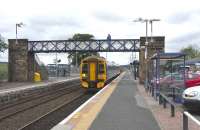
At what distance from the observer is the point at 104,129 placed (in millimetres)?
13750

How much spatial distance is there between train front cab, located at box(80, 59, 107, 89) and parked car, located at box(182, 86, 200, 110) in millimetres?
22536

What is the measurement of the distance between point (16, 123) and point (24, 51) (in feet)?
157

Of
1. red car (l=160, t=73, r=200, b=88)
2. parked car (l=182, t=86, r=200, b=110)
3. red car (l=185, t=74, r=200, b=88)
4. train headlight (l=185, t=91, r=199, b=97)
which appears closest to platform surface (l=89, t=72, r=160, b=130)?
parked car (l=182, t=86, r=200, b=110)

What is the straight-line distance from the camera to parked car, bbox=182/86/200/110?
1759 cm

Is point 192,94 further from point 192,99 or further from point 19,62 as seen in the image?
point 19,62

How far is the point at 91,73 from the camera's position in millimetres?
40531

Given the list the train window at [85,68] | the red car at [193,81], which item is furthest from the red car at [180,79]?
the train window at [85,68]

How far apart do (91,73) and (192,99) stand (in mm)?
23176

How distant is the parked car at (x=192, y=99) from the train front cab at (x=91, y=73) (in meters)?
22.5

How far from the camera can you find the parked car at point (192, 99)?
57.7ft

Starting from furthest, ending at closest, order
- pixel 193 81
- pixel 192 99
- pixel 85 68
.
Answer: pixel 85 68, pixel 193 81, pixel 192 99

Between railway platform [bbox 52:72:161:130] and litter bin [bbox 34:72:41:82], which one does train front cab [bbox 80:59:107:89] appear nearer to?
railway platform [bbox 52:72:161:130]

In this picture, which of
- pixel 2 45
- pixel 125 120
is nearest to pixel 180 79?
pixel 125 120

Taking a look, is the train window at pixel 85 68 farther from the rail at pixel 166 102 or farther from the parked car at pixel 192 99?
the parked car at pixel 192 99
